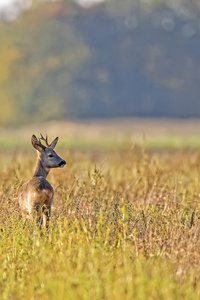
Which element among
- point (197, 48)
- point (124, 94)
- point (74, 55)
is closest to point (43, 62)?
point (74, 55)

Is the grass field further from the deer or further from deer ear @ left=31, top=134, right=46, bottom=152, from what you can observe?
deer ear @ left=31, top=134, right=46, bottom=152

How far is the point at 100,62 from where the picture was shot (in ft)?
371

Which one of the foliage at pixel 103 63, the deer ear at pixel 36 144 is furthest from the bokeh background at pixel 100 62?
the deer ear at pixel 36 144

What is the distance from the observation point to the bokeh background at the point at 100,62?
10738 cm

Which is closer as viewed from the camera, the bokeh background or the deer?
the deer

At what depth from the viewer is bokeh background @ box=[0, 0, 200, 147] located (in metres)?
107

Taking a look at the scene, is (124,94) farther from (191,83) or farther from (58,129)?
(58,129)

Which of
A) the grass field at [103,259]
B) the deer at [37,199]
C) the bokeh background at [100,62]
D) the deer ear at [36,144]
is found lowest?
the grass field at [103,259]

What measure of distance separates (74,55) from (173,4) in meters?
16.4

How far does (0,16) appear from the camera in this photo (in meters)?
119

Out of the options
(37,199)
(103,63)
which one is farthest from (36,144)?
(103,63)

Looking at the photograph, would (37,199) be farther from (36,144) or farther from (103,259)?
(103,259)

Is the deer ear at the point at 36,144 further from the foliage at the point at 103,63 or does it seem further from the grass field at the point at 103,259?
the foliage at the point at 103,63

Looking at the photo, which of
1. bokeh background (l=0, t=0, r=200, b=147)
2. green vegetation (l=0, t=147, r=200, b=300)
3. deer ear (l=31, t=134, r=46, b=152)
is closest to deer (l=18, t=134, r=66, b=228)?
green vegetation (l=0, t=147, r=200, b=300)
